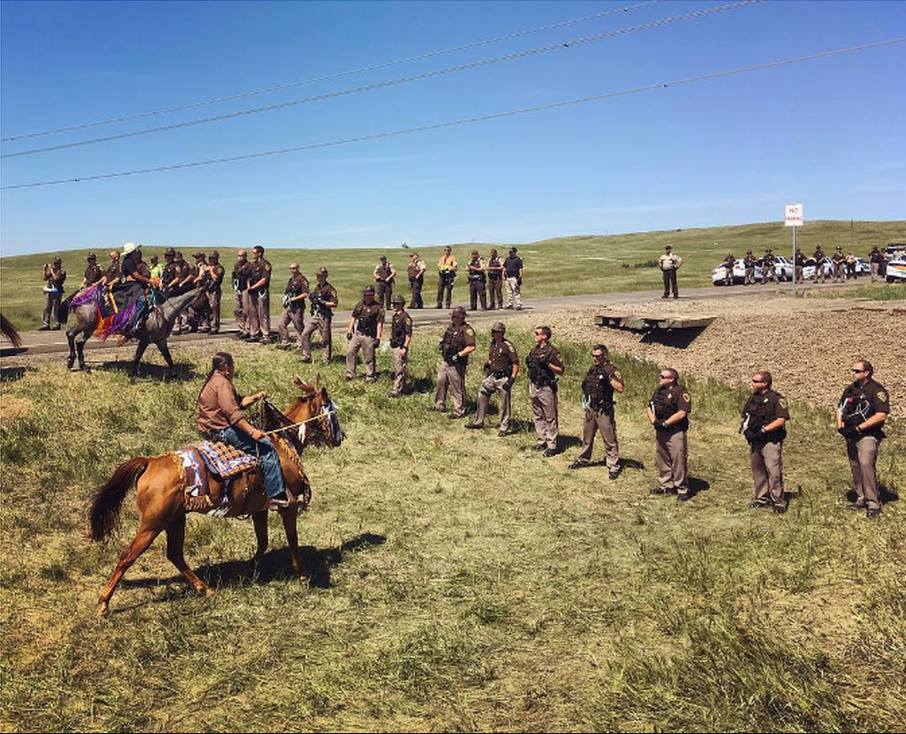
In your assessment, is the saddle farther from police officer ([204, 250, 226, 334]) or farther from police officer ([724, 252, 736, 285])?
police officer ([724, 252, 736, 285])

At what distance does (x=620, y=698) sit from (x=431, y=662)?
179 cm

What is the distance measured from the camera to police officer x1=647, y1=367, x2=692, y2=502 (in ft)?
41.0

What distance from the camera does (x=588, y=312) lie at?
2762 cm

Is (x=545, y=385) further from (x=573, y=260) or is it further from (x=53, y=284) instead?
(x=573, y=260)

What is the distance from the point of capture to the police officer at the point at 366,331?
18.5m

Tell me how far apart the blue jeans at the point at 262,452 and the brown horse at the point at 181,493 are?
0.35 feet

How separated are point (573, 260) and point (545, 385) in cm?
5924

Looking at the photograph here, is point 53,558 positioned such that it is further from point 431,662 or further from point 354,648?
point 431,662

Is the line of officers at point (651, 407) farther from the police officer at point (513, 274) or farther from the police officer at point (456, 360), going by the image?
the police officer at point (513, 274)

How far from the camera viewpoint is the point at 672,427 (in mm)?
12562

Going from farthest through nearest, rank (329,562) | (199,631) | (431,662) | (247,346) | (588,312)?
1. (588,312)
2. (247,346)
3. (329,562)
4. (199,631)
5. (431,662)

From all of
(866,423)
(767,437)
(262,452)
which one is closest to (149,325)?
(262,452)

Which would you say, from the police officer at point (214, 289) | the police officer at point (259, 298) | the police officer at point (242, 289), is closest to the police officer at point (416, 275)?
the police officer at point (214, 289)

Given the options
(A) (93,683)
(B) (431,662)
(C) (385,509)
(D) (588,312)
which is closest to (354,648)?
(B) (431,662)
